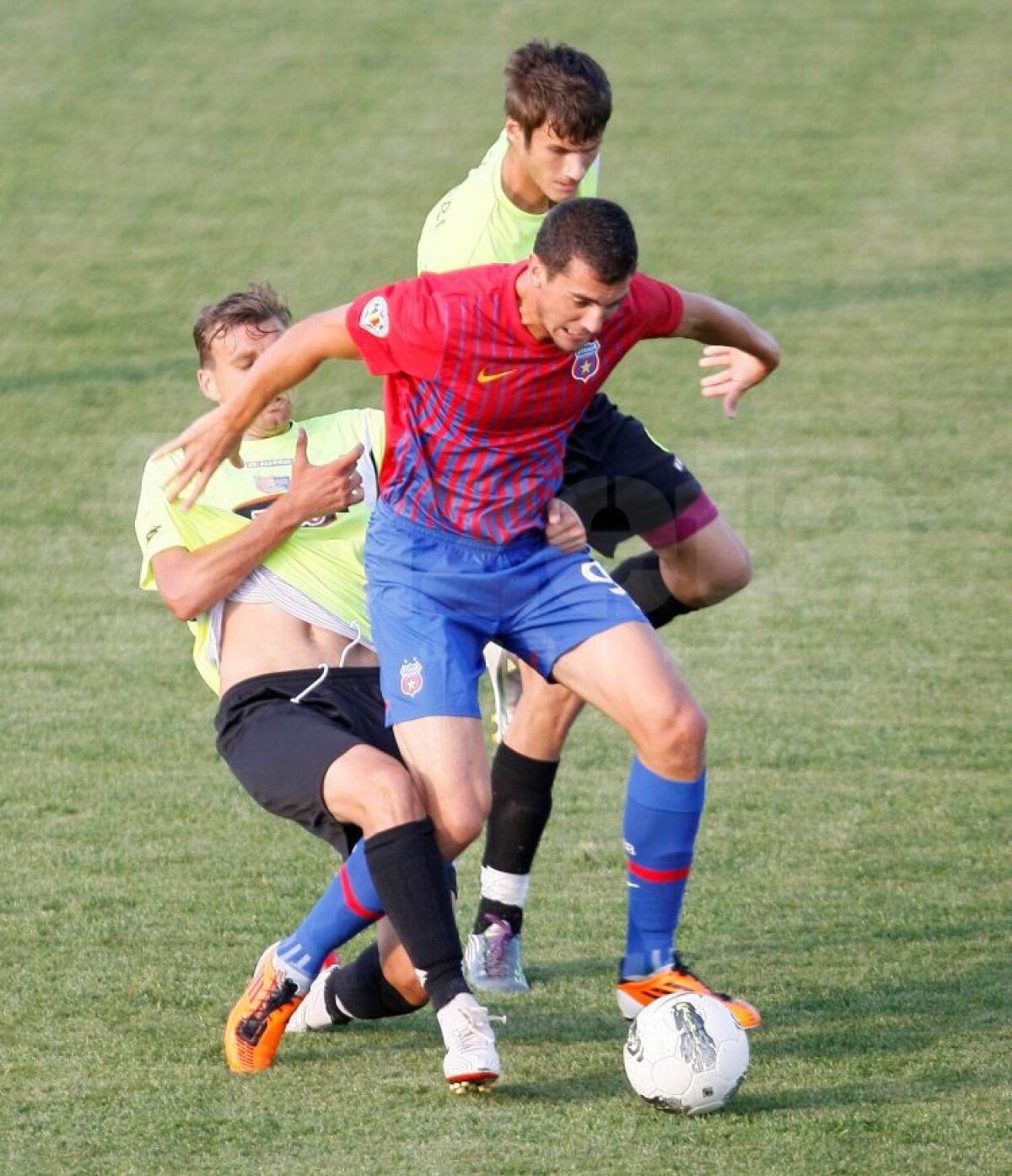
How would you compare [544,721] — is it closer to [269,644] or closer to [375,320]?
[269,644]

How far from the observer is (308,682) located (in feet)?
16.3

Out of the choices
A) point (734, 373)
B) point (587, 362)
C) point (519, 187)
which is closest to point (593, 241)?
point (587, 362)

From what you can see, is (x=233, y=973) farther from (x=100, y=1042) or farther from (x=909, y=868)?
(x=909, y=868)

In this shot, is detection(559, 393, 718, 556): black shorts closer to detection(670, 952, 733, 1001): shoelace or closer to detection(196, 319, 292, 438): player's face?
detection(196, 319, 292, 438): player's face

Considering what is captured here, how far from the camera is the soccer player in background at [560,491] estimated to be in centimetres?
509

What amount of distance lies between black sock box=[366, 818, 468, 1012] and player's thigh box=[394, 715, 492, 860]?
123mm

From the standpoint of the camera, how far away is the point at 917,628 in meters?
8.41

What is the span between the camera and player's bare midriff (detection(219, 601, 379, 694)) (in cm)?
503

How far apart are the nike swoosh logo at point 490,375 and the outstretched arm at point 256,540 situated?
1.51 ft

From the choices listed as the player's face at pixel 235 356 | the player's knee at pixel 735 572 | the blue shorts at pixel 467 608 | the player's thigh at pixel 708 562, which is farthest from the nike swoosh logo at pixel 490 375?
the player's knee at pixel 735 572

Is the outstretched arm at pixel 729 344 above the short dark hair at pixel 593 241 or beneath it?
beneath

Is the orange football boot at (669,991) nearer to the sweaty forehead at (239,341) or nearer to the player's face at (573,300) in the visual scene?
the player's face at (573,300)

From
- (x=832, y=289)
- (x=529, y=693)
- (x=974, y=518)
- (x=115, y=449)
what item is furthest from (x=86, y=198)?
(x=529, y=693)

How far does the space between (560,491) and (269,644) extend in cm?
88
